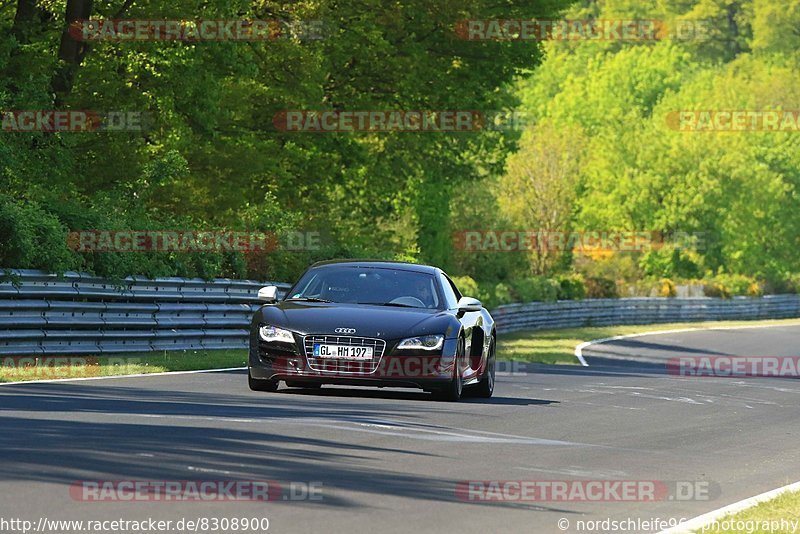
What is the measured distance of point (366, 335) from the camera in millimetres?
16297

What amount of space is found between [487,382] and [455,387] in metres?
1.52

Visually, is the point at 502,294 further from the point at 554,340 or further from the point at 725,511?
the point at 725,511

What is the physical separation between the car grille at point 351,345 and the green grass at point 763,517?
6113mm

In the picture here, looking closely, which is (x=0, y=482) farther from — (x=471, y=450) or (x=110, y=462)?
(x=471, y=450)

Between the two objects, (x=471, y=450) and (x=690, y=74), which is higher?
(x=690, y=74)

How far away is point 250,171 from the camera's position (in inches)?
1451

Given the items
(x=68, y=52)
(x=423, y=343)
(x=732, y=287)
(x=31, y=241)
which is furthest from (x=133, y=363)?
(x=732, y=287)

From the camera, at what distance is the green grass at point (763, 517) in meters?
9.06

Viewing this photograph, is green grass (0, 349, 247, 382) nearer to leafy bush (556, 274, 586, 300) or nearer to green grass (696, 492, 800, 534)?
green grass (696, 492, 800, 534)

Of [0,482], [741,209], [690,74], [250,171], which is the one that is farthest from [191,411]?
[690,74]

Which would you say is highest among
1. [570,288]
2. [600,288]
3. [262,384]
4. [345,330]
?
[345,330]

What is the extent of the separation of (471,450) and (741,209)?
88.4 metres

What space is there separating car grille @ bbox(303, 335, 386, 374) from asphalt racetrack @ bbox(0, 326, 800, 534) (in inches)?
14.7

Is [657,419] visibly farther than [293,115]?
No
